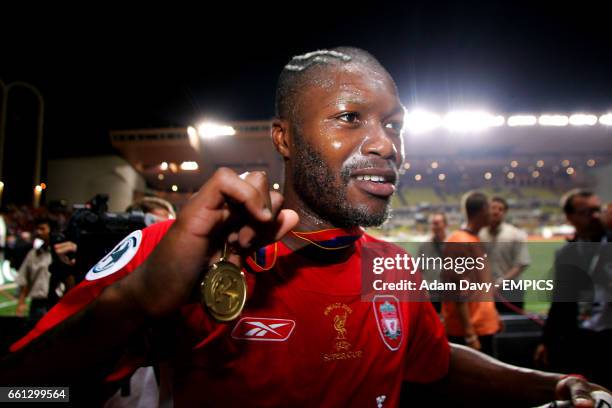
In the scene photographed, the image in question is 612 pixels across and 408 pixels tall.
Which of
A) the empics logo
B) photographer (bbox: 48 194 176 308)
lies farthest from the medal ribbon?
photographer (bbox: 48 194 176 308)

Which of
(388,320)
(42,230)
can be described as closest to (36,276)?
(42,230)

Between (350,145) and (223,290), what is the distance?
0.56 m

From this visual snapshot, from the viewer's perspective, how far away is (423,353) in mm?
1306

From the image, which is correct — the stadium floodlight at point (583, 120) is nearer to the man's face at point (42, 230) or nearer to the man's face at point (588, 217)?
the man's face at point (588, 217)

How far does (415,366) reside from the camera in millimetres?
1304

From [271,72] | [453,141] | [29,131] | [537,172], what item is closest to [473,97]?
[271,72]

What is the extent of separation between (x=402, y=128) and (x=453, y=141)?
2378 cm

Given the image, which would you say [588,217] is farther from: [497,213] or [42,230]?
[42,230]

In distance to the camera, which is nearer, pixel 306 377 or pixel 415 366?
pixel 306 377

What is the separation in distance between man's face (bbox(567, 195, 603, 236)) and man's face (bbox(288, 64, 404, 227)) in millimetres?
2957

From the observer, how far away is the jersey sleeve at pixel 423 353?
130 cm

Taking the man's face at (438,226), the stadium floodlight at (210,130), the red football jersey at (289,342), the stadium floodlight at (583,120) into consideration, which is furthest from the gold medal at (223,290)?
the stadium floodlight at (583,120)

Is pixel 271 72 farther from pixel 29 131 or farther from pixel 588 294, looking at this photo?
pixel 588 294

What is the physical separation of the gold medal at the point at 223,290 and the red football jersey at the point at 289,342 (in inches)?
7.5
